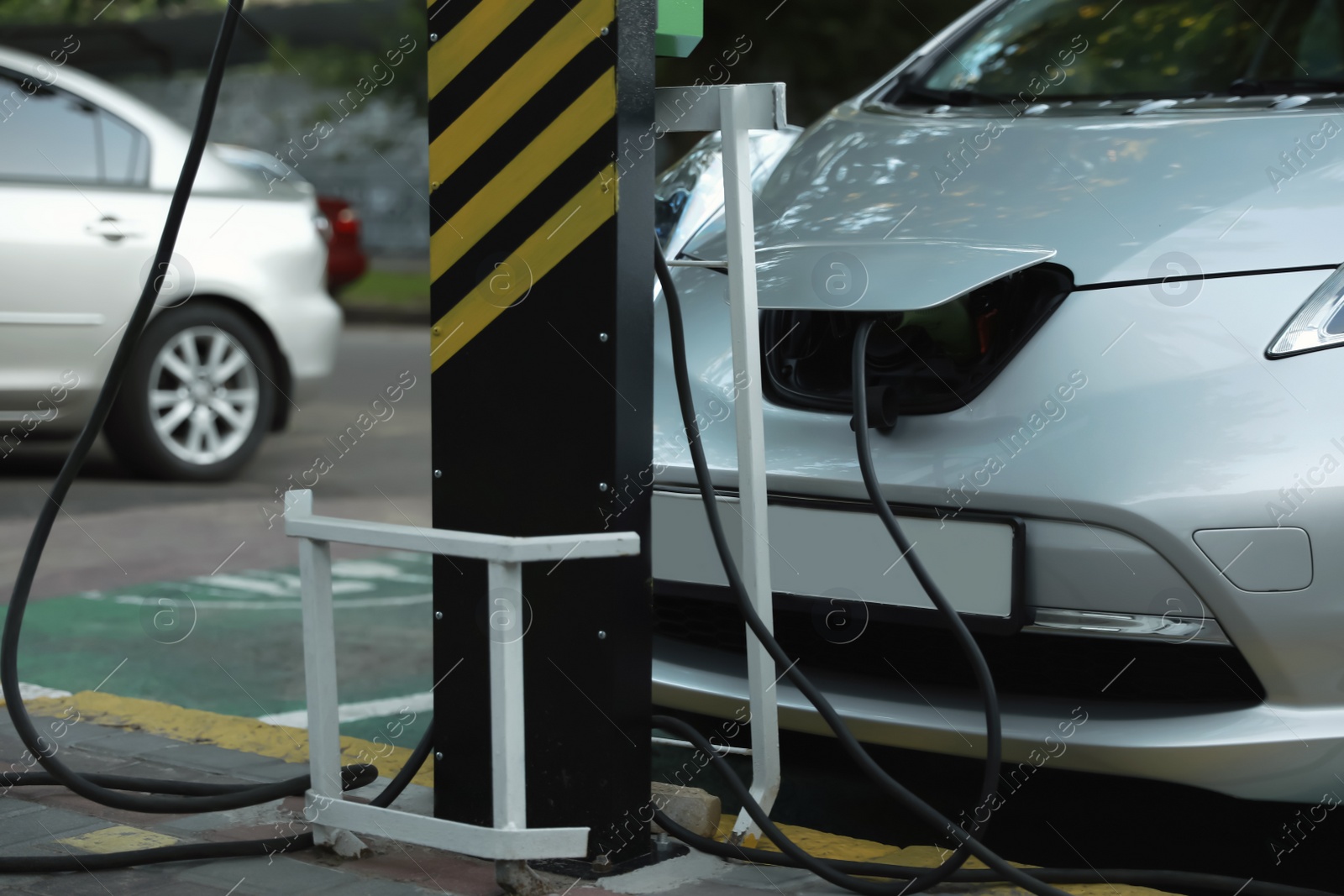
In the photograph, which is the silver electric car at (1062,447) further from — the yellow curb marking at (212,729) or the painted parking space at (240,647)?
the painted parking space at (240,647)

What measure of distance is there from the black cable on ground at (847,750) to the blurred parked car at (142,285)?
4000mm

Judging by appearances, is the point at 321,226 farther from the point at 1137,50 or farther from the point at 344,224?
the point at 344,224

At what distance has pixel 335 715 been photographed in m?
2.24

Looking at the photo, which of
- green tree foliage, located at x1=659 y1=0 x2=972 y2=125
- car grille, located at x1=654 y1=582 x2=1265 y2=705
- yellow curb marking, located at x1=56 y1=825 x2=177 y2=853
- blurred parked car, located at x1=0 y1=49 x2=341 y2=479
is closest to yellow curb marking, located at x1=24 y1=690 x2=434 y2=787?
yellow curb marking, located at x1=56 y1=825 x2=177 y2=853

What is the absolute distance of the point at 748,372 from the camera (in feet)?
7.32

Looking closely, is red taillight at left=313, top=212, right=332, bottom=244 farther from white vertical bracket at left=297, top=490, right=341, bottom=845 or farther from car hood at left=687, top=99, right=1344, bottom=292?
white vertical bracket at left=297, top=490, right=341, bottom=845

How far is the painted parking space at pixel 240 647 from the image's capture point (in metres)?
3.46

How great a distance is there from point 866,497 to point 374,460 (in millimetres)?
4858

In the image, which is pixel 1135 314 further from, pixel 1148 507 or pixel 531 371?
pixel 531 371

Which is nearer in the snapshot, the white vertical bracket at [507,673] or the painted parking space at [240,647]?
the white vertical bracket at [507,673]

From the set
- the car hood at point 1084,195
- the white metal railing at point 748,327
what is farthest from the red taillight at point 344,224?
the white metal railing at point 748,327

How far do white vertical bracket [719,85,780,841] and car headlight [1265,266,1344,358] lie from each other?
28.2 inches

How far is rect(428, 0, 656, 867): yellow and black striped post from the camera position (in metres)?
2.09

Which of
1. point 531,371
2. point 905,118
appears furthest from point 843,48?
point 531,371
